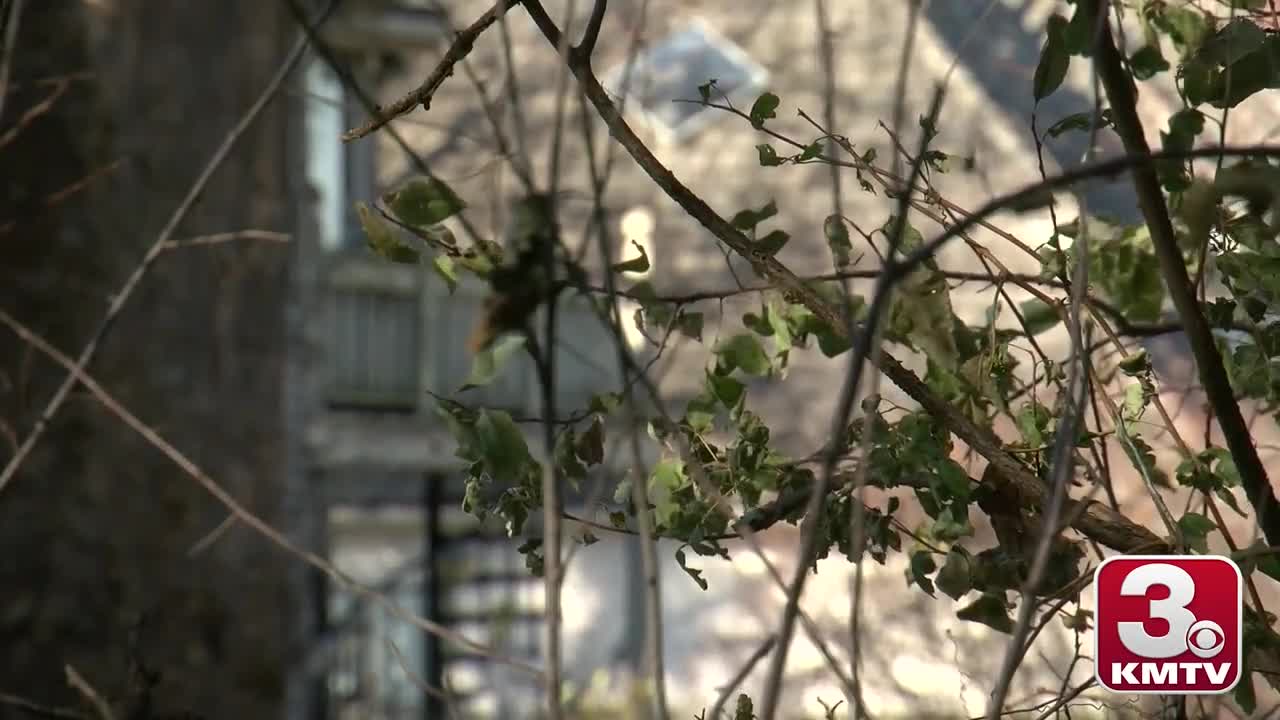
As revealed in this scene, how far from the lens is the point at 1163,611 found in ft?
4.38

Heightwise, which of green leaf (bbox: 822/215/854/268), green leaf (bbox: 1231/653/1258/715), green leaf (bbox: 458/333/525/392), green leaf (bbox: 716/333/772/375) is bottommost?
green leaf (bbox: 1231/653/1258/715)

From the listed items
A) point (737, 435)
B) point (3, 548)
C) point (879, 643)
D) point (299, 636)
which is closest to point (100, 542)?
point (3, 548)

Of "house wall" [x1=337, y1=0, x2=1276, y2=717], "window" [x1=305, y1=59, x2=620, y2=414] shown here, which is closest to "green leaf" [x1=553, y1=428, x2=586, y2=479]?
"house wall" [x1=337, y1=0, x2=1276, y2=717]

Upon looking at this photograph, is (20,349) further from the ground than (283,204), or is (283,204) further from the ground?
(283,204)

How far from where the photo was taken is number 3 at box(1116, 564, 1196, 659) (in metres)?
1.32

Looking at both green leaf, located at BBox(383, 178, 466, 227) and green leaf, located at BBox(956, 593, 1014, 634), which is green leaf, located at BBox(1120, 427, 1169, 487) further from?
green leaf, located at BBox(383, 178, 466, 227)

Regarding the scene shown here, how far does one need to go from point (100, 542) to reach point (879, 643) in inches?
139

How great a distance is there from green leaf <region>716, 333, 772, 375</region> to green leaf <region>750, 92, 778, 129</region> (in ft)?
0.65

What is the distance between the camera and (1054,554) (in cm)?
153

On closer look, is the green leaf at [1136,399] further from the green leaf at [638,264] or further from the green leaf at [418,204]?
the green leaf at [418,204]

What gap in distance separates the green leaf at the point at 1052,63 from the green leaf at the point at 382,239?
542 millimetres

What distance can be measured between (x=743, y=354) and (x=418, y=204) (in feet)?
1.08

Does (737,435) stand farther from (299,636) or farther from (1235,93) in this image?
(299,636)

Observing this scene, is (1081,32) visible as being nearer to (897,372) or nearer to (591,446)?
(897,372)
